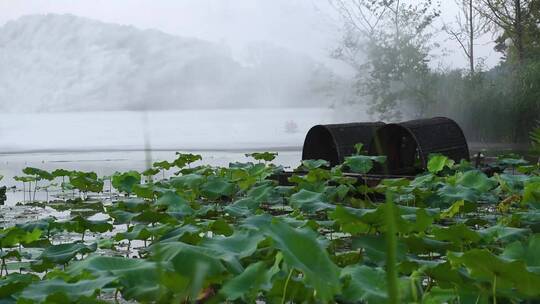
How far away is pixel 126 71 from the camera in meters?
22.9

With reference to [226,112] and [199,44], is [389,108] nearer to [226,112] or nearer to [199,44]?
[199,44]

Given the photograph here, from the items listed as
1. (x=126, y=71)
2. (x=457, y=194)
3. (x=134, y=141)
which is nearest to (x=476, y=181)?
(x=457, y=194)

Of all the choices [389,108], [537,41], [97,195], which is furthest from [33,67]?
[97,195]

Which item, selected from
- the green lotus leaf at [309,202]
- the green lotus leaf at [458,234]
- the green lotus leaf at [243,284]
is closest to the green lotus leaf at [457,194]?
the green lotus leaf at [309,202]

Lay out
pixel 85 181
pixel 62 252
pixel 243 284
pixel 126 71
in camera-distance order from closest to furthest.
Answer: pixel 243 284 → pixel 62 252 → pixel 85 181 → pixel 126 71

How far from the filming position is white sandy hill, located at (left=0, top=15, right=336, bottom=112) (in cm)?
2227

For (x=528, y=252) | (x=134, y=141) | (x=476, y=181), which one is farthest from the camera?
(x=134, y=141)

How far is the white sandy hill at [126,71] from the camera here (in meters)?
22.3

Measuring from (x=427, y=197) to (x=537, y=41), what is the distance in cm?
1244

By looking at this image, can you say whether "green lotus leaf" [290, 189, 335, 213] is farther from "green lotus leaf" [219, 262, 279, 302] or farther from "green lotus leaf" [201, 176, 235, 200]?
"green lotus leaf" [219, 262, 279, 302]

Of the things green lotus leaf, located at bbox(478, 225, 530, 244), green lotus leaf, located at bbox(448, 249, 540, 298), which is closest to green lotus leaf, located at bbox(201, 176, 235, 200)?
green lotus leaf, located at bbox(478, 225, 530, 244)

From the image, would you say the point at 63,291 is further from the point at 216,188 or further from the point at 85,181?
the point at 85,181

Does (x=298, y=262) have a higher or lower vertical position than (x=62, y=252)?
higher

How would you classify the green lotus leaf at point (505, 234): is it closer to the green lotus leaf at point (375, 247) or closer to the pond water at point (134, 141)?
the green lotus leaf at point (375, 247)
